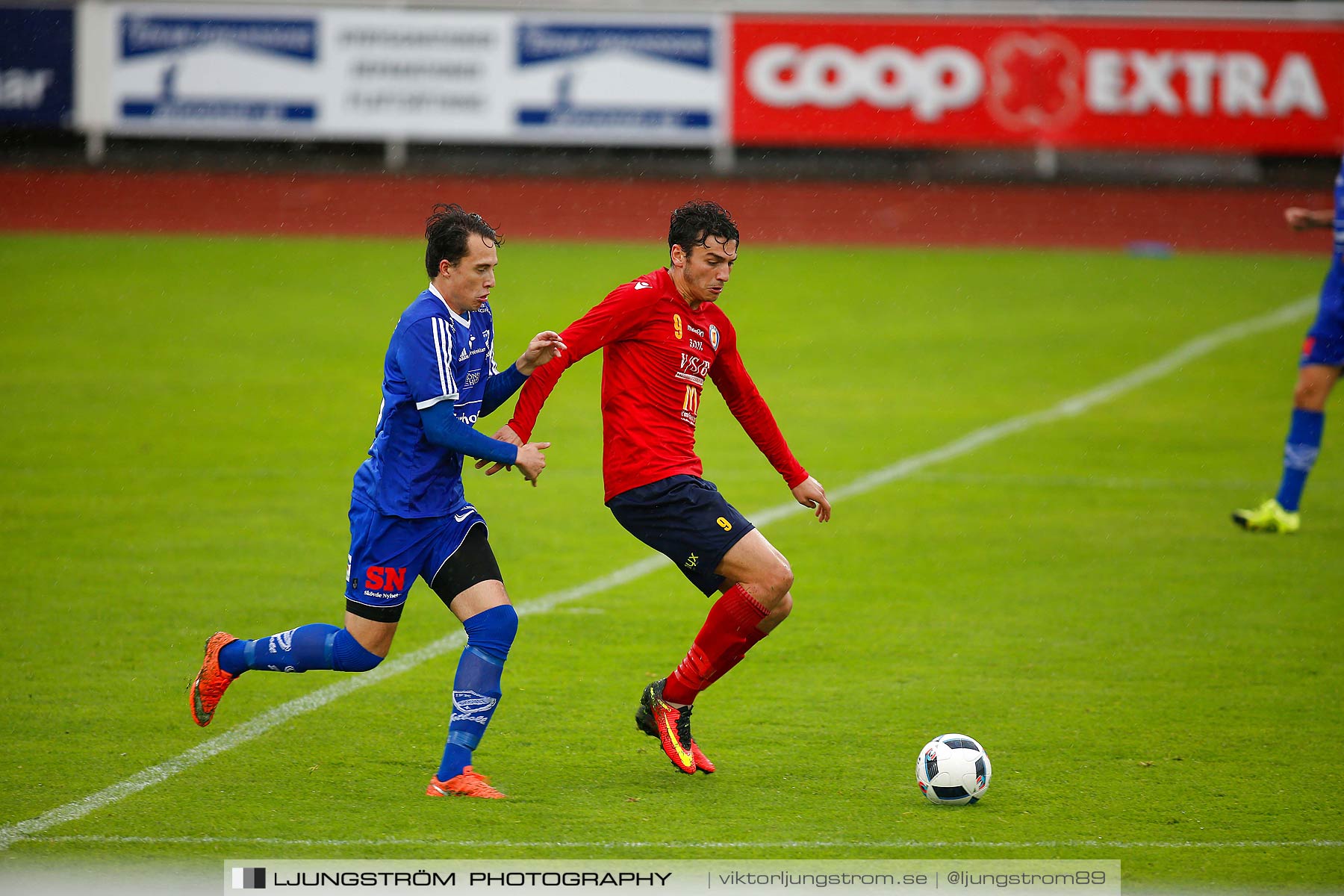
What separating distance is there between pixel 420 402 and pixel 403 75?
18234 mm

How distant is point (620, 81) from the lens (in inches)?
888

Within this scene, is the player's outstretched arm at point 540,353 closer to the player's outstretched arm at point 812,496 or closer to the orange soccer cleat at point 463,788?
the player's outstretched arm at point 812,496

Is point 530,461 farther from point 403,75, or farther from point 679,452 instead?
point 403,75

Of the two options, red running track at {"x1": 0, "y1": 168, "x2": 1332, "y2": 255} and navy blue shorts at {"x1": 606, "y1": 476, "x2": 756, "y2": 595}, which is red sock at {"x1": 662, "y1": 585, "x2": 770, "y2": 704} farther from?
red running track at {"x1": 0, "y1": 168, "x2": 1332, "y2": 255}

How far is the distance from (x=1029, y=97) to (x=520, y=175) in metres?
8.19

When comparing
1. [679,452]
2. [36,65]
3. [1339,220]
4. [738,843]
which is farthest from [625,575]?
[36,65]

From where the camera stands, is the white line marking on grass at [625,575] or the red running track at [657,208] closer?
the white line marking on grass at [625,575]

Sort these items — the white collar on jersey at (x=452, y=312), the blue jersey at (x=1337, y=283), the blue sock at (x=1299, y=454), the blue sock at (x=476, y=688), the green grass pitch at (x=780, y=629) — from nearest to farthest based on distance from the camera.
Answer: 1. the green grass pitch at (x=780, y=629)
2. the blue sock at (x=476, y=688)
3. the white collar on jersey at (x=452, y=312)
4. the blue jersey at (x=1337, y=283)
5. the blue sock at (x=1299, y=454)

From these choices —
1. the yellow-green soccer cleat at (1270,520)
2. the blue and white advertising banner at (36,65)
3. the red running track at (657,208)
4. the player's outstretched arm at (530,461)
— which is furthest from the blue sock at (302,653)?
the blue and white advertising banner at (36,65)

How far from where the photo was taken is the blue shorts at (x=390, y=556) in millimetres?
5246

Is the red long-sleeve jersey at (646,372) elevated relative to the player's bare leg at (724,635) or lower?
elevated

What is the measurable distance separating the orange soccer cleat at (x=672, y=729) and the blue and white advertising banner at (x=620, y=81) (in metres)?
17.6

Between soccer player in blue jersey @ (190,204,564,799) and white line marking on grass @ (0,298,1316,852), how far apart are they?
601 millimetres

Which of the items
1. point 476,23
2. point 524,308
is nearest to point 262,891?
point 524,308
